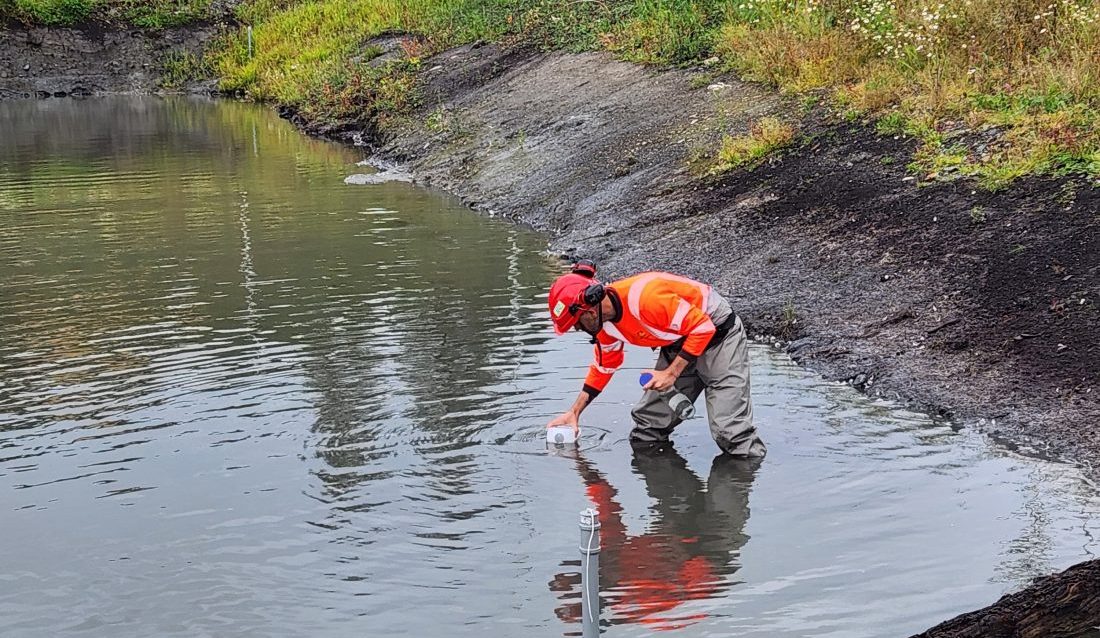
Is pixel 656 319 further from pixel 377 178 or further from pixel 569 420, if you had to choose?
pixel 377 178

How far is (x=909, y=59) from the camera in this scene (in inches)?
601

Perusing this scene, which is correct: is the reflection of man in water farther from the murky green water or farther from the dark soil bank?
the dark soil bank

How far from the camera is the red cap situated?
22.7 ft

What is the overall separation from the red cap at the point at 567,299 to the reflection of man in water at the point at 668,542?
1.14m

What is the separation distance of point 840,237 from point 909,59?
160 inches

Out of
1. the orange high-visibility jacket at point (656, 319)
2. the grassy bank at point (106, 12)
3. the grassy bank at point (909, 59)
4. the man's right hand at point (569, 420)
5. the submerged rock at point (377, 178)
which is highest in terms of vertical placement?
the grassy bank at point (106, 12)

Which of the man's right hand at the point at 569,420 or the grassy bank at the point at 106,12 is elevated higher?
the grassy bank at the point at 106,12

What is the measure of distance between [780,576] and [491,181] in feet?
43.2

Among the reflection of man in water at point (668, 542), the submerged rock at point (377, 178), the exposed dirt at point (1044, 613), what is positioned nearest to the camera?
the exposed dirt at point (1044, 613)

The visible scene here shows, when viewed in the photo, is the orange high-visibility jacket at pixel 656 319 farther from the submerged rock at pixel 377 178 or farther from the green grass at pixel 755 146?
the submerged rock at pixel 377 178

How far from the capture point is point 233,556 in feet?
22.5

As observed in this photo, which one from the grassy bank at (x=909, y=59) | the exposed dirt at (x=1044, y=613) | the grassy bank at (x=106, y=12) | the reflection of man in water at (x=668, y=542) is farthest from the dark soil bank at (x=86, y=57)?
the exposed dirt at (x=1044, y=613)

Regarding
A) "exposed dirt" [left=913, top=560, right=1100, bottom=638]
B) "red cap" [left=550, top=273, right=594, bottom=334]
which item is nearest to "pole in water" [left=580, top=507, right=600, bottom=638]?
"exposed dirt" [left=913, top=560, right=1100, bottom=638]

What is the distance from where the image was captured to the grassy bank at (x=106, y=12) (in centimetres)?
4066
